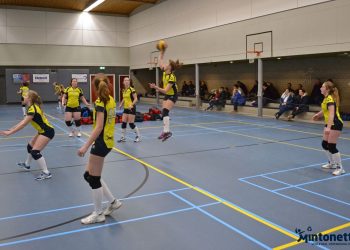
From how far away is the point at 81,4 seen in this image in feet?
94.8

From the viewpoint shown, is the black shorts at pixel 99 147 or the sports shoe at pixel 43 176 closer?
the black shorts at pixel 99 147

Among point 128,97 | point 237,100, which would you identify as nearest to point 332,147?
point 128,97

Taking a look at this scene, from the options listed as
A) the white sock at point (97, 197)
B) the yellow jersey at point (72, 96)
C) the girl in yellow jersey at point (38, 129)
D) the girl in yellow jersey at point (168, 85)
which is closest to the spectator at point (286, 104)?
the girl in yellow jersey at point (168, 85)

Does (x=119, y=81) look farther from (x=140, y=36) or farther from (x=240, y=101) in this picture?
(x=240, y=101)

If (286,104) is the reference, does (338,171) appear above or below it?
below

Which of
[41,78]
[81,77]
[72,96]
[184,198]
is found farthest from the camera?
[81,77]

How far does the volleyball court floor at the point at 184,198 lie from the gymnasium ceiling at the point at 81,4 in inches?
813

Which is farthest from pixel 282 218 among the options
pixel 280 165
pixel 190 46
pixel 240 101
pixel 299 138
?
pixel 190 46

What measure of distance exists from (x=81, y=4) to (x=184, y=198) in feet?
87.7

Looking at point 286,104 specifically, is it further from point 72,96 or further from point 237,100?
point 72,96

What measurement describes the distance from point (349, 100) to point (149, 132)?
9.89m

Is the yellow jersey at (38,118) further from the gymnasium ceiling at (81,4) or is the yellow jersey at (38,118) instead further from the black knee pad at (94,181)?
the gymnasium ceiling at (81,4)

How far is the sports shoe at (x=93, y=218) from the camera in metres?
4.84

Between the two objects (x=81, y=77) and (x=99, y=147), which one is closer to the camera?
(x=99, y=147)
